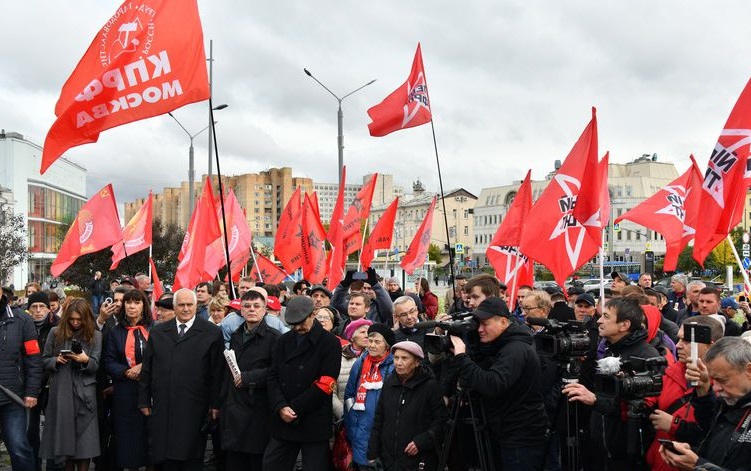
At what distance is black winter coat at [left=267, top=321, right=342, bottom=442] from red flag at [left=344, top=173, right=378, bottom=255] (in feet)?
29.4

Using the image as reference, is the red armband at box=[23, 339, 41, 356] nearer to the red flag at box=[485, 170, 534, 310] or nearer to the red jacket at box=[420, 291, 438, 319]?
the red flag at box=[485, 170, 534, 310]

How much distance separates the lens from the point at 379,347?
21.6 ft

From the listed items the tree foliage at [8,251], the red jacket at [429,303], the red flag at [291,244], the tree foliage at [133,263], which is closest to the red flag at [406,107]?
the red jacket at [429,303]

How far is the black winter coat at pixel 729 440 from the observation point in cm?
384

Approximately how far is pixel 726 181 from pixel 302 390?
4.40 m

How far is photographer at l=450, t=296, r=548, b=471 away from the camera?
5.58m

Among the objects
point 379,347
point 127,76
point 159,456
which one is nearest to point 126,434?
point 159,456

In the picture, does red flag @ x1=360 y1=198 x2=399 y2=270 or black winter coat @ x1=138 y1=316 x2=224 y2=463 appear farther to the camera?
red flag @ x1=360 y1=198 x2=399 y2=270

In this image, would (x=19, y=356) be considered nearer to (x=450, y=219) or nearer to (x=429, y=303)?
(x=429, y=303)

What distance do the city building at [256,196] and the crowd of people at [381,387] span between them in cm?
15661

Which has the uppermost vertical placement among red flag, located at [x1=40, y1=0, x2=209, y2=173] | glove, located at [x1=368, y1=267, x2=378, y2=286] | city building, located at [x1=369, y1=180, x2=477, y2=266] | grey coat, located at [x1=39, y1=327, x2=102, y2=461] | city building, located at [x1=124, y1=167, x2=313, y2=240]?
city building, located at [x1=124, y1=167, x2=313, y2=240]

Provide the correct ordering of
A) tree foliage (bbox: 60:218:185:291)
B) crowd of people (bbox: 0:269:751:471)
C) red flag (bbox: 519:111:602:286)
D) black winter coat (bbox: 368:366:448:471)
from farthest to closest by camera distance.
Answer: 1. tree foliage (bbox: 60:218:185:291)
2. red flag (bbox: 519:111:602:286)
3. black winter coat (bbox: 368:366:448:471)
4. crowd of people (bbox: 0:269:751:471)

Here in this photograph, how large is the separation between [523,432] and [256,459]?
2.55 meters

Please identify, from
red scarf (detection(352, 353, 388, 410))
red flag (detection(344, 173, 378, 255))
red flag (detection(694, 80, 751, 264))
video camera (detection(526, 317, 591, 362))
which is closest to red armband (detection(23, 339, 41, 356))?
red scarf (detection(352, 353, 388, 410))
